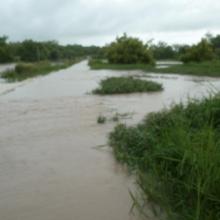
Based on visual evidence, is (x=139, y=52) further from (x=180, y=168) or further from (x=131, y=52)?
(x=180, y=168)

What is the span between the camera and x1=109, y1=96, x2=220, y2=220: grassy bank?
12.0 ft

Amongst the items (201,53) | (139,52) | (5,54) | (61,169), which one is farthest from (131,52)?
(61,169)

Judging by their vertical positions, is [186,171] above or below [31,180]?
above

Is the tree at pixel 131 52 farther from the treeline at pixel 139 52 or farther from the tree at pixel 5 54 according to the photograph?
the tree at pixel 5 54

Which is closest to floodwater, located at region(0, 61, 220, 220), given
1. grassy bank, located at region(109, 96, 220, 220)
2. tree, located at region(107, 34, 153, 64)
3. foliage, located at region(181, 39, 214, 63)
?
grassy bank, located at region(109, 96, 220, 220)

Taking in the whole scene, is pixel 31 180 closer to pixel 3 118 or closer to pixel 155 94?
pixel 3 118

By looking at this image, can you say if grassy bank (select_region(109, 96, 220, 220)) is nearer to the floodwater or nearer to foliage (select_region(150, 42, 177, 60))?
the floodwater

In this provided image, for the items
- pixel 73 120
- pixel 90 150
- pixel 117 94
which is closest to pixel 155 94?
pixel 117 94

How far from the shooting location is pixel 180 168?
14.2 feet

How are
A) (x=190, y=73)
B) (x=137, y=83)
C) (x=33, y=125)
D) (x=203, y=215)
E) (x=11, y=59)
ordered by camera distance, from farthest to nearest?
(x=11, y=59) → (x=190, y=73) → (x=137, y=83) → (x=33, y=125) → (x=203, y=215)

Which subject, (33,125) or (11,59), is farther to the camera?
(11,59)

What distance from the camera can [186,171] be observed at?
4281mm

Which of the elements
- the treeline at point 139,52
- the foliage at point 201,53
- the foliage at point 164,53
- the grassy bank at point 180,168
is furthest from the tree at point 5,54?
the grassy bank at point 180,168

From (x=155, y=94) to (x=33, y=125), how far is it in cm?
718
